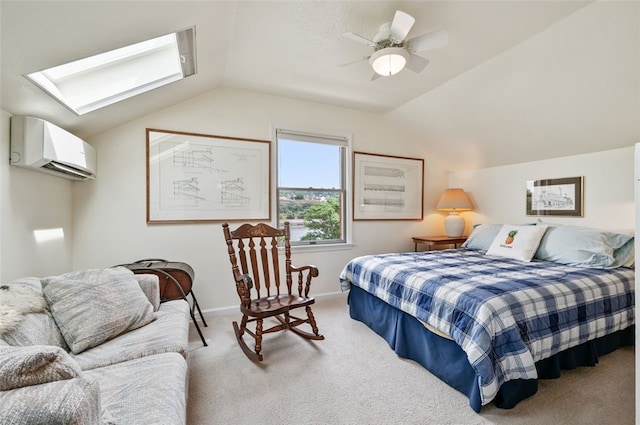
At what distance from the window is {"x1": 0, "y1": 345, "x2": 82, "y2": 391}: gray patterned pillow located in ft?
8.90

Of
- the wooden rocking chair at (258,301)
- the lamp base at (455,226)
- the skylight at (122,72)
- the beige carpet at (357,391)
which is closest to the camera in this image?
the beige carpet at (357,391)

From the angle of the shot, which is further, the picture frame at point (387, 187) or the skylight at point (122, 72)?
the picture frame at point (387, 187)

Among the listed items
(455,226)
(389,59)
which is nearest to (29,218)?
(389,59)

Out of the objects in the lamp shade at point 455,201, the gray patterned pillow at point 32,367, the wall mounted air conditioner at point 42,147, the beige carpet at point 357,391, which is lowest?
the beige carpet at point 357,391

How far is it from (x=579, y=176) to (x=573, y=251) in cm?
107

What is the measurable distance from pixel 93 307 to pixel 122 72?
5.70 ft

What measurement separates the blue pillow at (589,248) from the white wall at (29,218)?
4.23 metres

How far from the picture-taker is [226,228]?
7.82 ft

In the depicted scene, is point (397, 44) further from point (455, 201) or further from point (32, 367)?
A: point (455, 201)

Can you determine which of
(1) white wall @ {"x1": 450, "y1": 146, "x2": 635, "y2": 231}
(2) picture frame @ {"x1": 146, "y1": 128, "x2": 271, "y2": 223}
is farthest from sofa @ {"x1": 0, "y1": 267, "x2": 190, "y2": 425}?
(1) white wall @ {"x1": 450, "y1": 146, "x2": 635, "y2": 231}

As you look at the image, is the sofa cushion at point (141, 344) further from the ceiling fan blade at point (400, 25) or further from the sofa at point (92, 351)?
the ceiling fan blade at point (400, 25)

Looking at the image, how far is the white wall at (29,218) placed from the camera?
5.46ft

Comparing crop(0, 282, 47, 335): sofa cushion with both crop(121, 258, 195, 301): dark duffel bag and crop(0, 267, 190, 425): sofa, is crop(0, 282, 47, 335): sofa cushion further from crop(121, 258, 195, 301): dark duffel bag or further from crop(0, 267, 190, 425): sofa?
crop(121, 258, 195, 301): dark duffel bag

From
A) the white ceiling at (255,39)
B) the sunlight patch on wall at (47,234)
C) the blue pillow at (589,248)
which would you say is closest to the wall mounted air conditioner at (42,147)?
the white ceiling at (255,39)
